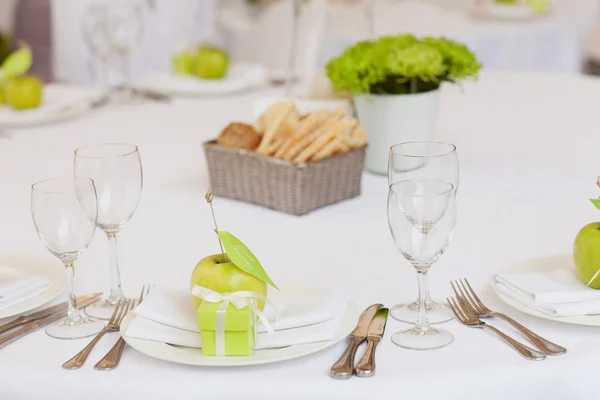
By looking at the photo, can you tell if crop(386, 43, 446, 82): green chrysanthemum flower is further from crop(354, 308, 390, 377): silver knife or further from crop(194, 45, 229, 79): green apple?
crop(194, 45, 229, 79): green apple

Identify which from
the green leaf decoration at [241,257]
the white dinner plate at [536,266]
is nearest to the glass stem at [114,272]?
the green leaf decoration at [241,257]

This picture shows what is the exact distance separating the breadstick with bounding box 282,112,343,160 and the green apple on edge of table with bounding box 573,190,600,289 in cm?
50

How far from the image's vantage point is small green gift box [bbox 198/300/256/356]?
0.89 m

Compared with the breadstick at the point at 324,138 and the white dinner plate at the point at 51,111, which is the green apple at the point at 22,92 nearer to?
the white dinner plate at the point at 51,111

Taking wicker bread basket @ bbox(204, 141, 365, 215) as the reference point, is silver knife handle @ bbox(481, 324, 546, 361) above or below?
below

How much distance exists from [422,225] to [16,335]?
474mm

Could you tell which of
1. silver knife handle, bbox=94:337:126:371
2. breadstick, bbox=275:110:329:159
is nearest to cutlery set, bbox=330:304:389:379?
silver knife handle, bbox=94:337:126:371

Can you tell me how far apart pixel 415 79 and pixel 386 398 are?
2.76ft

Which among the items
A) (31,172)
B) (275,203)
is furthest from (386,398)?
(31,172)

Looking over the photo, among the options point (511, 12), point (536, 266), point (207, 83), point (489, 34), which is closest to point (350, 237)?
point (536, 266)

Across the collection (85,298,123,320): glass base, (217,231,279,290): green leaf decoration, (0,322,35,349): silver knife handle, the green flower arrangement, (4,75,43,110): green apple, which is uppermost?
the green flower arrangement

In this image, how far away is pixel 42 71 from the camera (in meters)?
4.38

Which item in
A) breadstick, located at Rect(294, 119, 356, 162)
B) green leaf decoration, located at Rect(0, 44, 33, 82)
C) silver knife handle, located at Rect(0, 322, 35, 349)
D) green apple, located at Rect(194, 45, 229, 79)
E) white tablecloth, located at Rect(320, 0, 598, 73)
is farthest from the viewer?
white tablecloth, located at Rect(320, 0, 598, 73)

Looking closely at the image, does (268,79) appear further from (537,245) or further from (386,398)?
(386,398)
